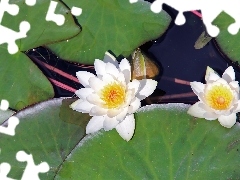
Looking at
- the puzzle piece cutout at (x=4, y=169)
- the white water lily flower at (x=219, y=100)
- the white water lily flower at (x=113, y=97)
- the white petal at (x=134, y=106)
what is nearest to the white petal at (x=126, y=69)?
the white water lily flower at (x=113, y=97)

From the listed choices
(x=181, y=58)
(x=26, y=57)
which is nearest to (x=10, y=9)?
(x=26, y=57)

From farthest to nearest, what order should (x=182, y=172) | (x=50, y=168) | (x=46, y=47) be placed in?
(x=46, y=47)
(x=50, y=168)
(x=182, y=172)

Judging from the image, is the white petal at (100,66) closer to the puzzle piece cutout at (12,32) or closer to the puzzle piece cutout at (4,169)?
the puzzle piece cutout at (12,32)

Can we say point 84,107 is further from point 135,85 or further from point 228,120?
point 228,120

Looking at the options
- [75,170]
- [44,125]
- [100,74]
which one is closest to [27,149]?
[44,125]

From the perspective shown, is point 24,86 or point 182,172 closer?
point 182,172

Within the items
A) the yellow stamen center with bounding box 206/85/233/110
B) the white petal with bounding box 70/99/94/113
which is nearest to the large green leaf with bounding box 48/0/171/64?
the white petal with bounding box 70/99/94/113

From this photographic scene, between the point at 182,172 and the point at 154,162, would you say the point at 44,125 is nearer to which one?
the point at 154,162
